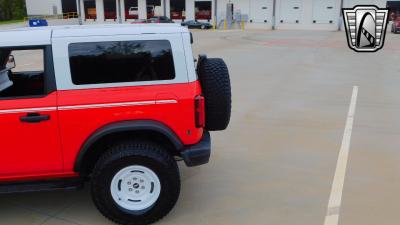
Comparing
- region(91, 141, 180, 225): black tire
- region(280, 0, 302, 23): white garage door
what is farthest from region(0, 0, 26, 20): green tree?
region(91, 141, 180, 225): black tire

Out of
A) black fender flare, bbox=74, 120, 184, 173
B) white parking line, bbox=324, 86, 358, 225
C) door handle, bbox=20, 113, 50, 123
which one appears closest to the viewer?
door handle, bbox=20, 113, 50, 123

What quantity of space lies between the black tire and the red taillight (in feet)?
1.49

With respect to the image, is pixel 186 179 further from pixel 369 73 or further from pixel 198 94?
pixel 369 73

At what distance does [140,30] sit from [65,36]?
71 cm

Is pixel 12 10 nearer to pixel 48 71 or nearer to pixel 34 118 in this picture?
pixel 48 71

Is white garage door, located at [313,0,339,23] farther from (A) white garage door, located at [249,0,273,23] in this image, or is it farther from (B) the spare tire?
(B) the spare tire

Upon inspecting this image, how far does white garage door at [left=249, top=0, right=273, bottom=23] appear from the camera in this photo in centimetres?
5000

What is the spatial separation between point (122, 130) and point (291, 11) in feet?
158

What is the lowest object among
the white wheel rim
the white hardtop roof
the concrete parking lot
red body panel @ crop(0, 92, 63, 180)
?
the concrete parking lot

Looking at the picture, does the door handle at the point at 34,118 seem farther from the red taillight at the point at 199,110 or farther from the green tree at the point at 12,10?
the green tree at the point at 12,10

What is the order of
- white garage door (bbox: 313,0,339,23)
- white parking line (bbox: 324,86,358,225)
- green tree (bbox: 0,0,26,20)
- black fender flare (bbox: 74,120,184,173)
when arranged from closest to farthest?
black fender flare (bbox: 74,120,184,173)
white parking line (bbox: 324,86,358,225)
white garage door (bbox: 313,0,339,23)
green tree (bbox: 0,0,26,20)

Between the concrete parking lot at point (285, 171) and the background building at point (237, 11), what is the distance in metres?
39.8

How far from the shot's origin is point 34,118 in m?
3.85

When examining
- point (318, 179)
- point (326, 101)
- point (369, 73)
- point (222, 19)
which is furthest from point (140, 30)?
point (222, 19)
